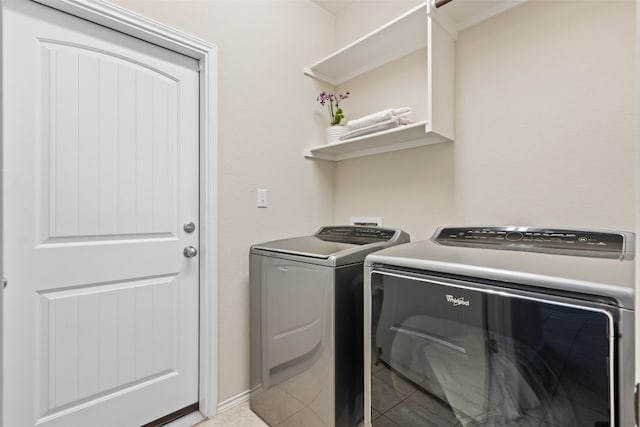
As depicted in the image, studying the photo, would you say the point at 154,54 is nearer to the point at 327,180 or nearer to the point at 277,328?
the point at 327,180

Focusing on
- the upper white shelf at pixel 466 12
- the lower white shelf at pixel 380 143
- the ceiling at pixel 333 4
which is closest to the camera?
the upper white shelf at pixel 466 12

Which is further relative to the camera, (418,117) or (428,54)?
(418,117)

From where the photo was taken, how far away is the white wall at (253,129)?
182cm

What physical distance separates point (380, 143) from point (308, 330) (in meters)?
1.14

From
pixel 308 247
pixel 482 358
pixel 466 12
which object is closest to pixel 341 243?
pixel 308 247

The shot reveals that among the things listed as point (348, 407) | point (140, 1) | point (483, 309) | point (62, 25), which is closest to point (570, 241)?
point (483, 309)

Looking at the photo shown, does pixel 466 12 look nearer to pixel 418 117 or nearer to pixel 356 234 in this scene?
pixel 418 117

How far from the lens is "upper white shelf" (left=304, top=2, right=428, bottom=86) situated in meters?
1.74

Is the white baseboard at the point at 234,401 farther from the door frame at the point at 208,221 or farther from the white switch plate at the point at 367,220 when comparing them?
the white switch plate at the point at 367,220

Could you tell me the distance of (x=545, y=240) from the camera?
1.33 meters

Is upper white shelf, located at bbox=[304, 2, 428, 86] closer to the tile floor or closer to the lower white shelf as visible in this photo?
the lower white shelf

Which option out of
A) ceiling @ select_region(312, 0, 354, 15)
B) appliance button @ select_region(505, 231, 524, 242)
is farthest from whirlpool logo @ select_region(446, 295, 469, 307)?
ceiling @ select_region(312, 0, 354, 15)

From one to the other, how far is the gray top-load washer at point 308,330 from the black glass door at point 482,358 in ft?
0.48

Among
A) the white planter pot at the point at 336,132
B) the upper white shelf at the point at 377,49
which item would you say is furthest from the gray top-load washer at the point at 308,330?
the upper white shelf at the point at 377,49
